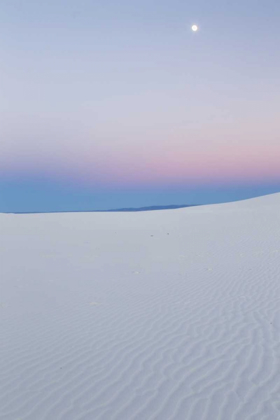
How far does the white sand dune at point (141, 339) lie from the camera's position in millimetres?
3738

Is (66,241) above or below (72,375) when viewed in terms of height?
above

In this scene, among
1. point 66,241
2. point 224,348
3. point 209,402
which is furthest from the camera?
point 66,241

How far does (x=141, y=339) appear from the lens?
5.44m

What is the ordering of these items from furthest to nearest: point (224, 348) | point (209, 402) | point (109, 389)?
point (224, 348), point (109, 389), point (209, 402)

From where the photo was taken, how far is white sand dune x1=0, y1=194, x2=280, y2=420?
12.3ft

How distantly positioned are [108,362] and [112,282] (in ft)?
15.7

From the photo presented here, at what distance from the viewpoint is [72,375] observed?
4.35m

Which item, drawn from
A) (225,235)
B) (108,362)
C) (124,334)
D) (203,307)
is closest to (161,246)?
(225,235)

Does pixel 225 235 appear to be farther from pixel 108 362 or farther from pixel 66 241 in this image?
pixel 108 362

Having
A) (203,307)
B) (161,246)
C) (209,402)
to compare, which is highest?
(161,246)

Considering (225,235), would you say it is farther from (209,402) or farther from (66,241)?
(209,402)

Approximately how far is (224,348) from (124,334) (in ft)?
5.02

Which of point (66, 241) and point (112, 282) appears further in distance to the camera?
point (66, 241)

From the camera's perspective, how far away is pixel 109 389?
4.02 metres
